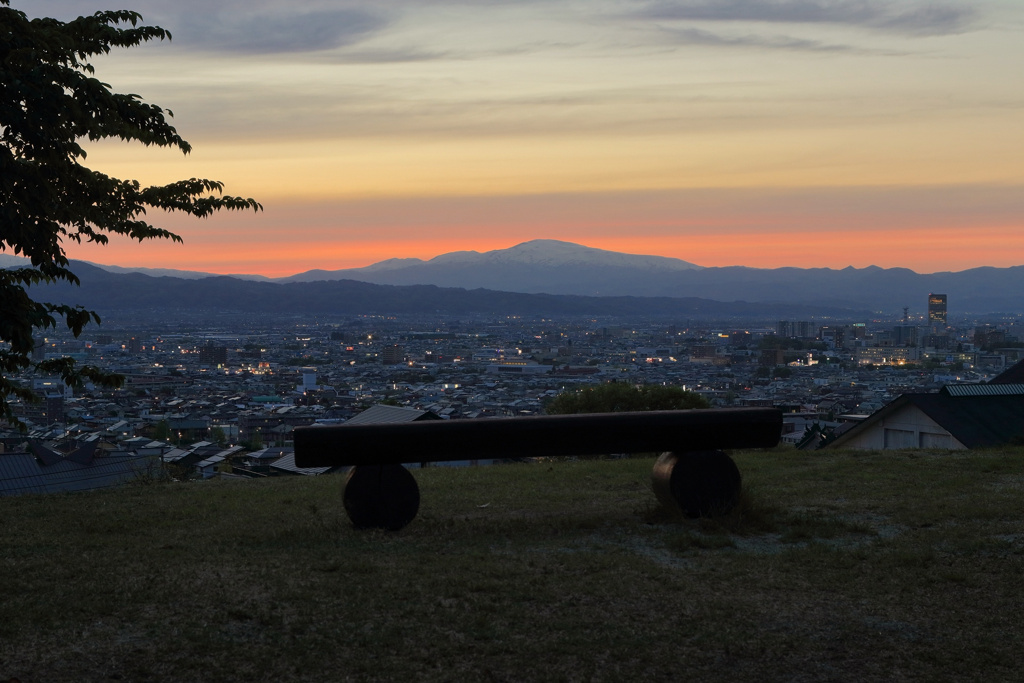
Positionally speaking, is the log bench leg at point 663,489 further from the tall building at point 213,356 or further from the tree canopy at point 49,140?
the tall building at point 213,356

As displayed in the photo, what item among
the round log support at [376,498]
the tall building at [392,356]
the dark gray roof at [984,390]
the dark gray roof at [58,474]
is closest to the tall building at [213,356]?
the tall building at [392,356]

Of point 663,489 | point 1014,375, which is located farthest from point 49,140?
point 1014,375

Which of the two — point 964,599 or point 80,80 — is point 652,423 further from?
point 80,80

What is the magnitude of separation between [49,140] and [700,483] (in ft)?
18.9

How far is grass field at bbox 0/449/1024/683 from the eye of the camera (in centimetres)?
507

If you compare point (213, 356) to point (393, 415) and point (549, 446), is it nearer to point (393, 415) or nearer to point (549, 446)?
point (393, 415)

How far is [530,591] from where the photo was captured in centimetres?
632

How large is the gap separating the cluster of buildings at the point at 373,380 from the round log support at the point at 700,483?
2.70 m

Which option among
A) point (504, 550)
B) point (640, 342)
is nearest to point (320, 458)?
point (504, 550)

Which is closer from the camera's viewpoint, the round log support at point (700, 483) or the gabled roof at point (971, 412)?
the round log support at point (700, 483)

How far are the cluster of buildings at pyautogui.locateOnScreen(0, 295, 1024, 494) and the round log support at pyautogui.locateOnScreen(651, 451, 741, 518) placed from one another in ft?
8.85

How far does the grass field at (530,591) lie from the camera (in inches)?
200

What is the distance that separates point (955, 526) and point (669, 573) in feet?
9.86

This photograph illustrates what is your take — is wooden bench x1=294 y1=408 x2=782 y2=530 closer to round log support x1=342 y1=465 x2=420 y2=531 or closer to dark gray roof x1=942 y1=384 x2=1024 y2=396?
round log support x1=342 y1=465 x2=420 y2=531
